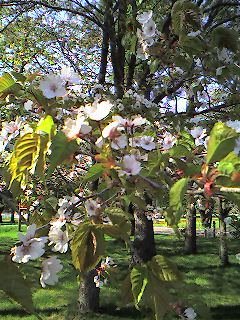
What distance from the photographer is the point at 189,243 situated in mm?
12359

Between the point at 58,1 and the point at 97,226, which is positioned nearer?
the point at 97,226

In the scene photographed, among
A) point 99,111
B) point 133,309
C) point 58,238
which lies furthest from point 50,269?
point 133,309

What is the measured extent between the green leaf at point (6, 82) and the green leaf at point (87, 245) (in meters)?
0.52

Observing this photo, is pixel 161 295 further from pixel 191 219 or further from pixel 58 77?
pixel 191 219

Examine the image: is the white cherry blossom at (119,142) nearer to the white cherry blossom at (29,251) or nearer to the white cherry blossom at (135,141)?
the white cherry blossom at (135,141)

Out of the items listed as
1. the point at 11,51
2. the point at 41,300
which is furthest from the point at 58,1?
the point at 41,300

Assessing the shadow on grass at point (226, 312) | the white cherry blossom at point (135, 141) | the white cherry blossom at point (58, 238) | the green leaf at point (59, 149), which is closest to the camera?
the green leaf at point (59, 149)

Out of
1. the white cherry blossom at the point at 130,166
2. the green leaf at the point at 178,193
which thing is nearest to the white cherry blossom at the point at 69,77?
the white cherry blossom at the point at 130,166

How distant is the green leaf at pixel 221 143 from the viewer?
2.83 ft

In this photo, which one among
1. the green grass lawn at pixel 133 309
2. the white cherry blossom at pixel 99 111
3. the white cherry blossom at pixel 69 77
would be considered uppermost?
the white cherry blossom at pixel 69 77

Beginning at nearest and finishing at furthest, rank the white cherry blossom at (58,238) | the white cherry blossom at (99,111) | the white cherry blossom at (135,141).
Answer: the white cherry blossom at (99,111), the white cherry blossom at (58,238), the white cherry blossom at (135,141)

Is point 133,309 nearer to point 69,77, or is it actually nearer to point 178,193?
point 69,77

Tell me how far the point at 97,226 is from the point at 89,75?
8222 mm

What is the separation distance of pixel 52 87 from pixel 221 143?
640 mm
